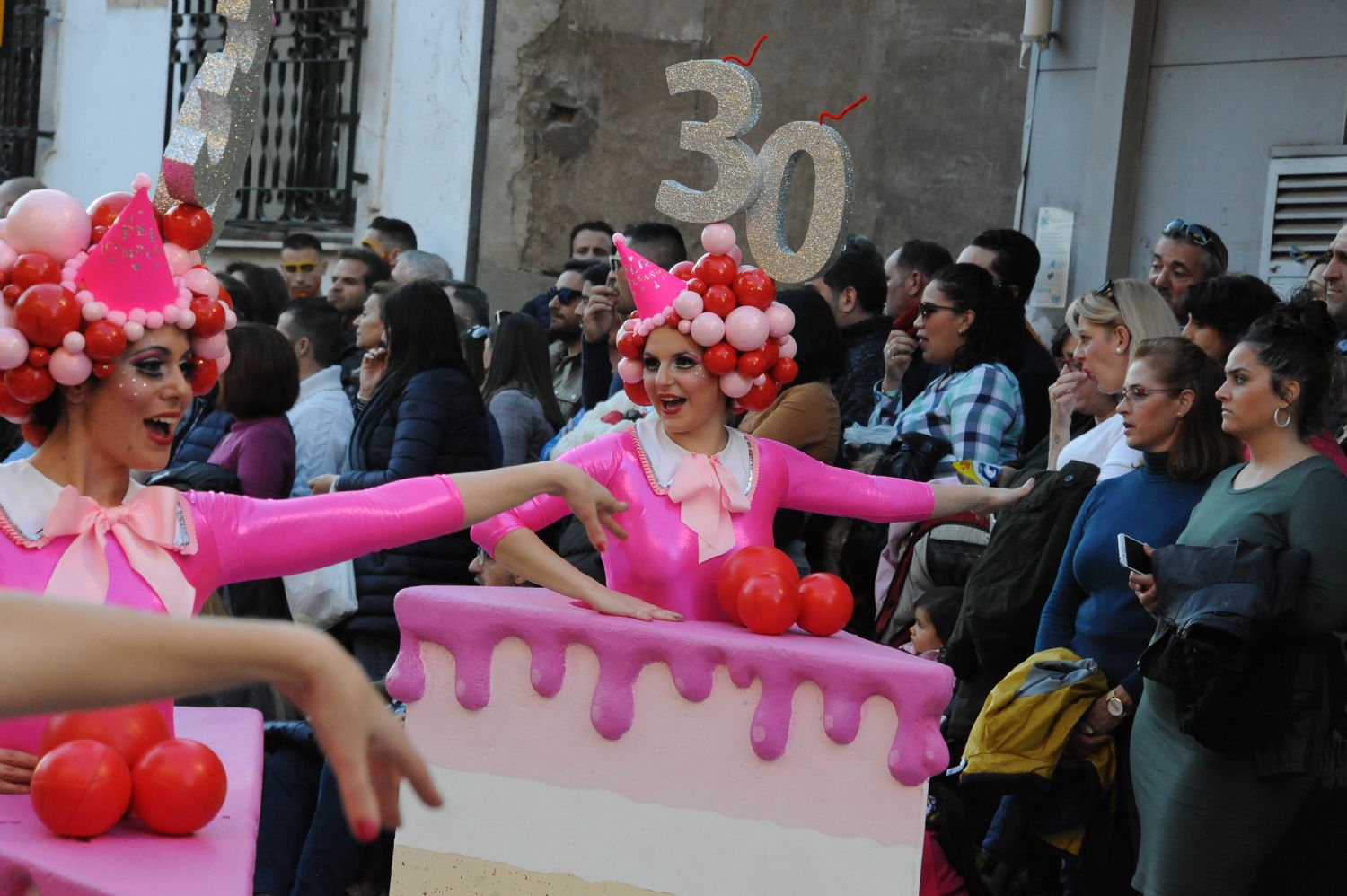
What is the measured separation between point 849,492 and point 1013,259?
2429 millimetres

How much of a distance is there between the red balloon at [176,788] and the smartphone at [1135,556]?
256cm

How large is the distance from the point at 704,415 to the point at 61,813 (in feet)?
7.27

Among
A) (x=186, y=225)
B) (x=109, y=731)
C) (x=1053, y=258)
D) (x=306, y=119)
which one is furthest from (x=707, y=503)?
(x=306, y=119)

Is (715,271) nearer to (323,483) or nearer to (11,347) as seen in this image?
(11,347)

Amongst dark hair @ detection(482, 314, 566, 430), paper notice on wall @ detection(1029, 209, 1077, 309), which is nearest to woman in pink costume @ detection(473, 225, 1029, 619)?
dark hair @ detection(482, 314, 566, 430)

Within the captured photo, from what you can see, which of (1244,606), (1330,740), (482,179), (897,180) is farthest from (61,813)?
(897,180)

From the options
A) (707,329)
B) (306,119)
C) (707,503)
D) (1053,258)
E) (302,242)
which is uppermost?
(306,119)

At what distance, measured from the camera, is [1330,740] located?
14.5ft

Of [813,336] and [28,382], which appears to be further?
[813,336]

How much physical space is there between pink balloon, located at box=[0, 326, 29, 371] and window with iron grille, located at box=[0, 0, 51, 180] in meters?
11.2

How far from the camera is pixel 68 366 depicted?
3.28 metres

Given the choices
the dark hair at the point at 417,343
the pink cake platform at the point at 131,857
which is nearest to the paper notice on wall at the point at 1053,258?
the dark hair at the point at 417,343

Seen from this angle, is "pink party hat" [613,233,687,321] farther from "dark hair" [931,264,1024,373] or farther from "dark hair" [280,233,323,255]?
"dark hair" [280,233,323,255]

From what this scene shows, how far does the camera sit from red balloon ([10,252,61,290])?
3.34 m
